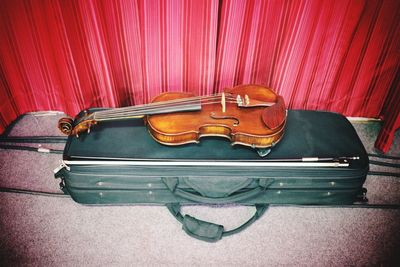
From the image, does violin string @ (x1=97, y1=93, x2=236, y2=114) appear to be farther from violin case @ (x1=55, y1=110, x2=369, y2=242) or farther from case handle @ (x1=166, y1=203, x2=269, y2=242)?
case handle @ (x1=166, y1=203, x2=269, y2=242)

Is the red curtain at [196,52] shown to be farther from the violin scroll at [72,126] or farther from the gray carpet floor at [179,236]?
the gray carpet floor at [179,236]

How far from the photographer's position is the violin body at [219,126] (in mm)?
1154

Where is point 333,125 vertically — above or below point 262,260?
above

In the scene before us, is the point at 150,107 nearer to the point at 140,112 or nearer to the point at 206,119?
the point at 140,112

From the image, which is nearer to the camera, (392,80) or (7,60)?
(7,60)

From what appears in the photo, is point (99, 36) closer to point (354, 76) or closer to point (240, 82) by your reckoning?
point (240, 82)

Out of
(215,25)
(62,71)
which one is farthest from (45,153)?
(215,25)

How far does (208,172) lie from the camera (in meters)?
1.22

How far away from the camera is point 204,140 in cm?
131

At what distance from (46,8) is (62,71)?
1.10 ft

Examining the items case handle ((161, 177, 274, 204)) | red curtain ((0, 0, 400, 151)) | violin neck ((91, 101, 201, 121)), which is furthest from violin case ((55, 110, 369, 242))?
red curtain ((0, 0, 400, 151))

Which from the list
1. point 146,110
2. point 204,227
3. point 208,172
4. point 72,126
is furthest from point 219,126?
point 72,126

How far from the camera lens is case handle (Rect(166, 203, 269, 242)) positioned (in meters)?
1.26

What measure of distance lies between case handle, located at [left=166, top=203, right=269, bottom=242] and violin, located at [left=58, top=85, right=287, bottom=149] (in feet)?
1.11
